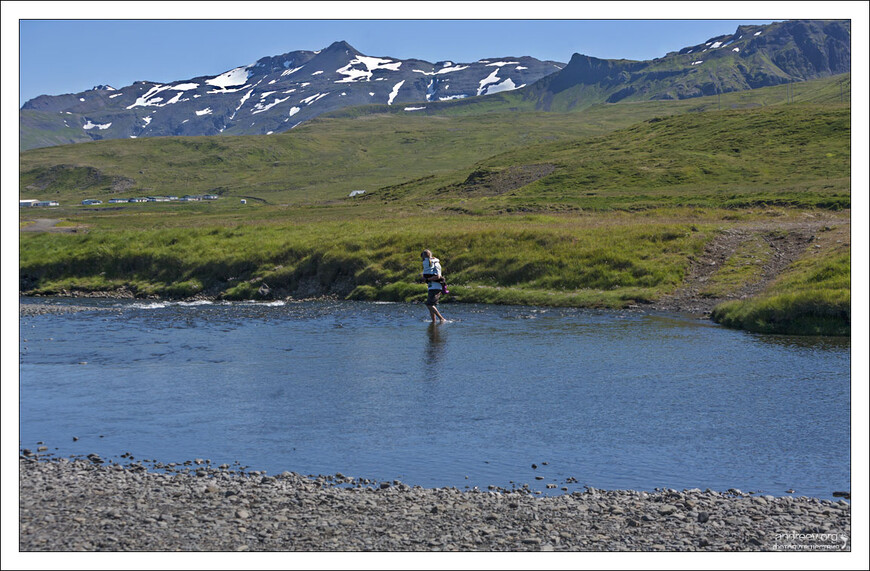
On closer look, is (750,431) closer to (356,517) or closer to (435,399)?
(435,399)

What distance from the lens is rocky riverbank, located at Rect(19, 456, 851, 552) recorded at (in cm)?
1520

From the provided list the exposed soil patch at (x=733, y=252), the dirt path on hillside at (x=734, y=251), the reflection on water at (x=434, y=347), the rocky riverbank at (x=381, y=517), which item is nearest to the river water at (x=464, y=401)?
the reflection on water at (x=434, y=347)

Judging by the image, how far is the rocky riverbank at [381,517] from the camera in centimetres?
1520

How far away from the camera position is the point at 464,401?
27.6 metres

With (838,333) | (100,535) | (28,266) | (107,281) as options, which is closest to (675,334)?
(838,333)

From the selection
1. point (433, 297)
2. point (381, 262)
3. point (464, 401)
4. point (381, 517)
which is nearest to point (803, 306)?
point (433, 297)

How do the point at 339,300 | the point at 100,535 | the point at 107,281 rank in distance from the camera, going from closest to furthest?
the point at 100,535, the point at 339,300, the point at 107,281

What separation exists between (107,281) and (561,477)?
54.5 m

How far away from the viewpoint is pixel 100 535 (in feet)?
50.2

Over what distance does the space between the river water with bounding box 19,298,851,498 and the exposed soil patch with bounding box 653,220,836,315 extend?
15.8 ft

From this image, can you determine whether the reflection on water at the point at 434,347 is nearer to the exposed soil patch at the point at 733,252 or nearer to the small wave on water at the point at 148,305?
the exposed soil patch at the point at 733,252

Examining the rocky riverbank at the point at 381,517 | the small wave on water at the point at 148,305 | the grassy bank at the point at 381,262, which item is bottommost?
the rocky riverbank at the point at 381,517

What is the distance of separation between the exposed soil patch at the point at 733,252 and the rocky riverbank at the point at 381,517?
31.5 metres

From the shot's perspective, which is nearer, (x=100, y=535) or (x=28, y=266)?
(x=100, y=535)
